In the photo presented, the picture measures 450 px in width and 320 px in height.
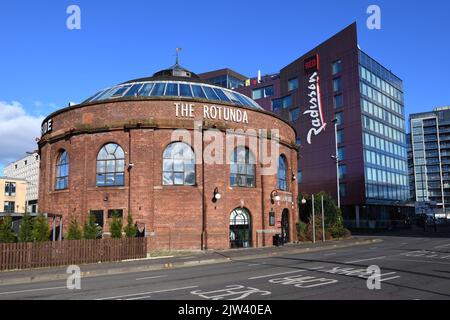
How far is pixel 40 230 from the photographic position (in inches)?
875

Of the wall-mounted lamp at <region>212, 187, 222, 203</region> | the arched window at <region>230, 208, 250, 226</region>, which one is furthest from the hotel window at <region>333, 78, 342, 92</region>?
the wall-mounted lamp at <region>212, 187, 222, 203</region>

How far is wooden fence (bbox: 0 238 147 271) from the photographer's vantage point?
64.7 ft

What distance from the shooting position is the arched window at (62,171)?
30703 mm

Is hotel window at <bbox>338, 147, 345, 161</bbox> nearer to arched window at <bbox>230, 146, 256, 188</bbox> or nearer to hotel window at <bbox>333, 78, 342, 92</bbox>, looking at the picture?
hotel window at <bbox>333, 78, 342, 92</bbox>

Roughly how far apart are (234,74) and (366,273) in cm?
9461

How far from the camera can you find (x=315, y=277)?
571 inches

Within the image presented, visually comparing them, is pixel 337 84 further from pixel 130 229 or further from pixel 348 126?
pixel 130 229

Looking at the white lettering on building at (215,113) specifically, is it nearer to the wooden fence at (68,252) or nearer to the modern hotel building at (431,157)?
the wooden fence at (68,252)

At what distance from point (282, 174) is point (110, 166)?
1405 cm

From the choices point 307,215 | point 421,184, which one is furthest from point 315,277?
point 421,184

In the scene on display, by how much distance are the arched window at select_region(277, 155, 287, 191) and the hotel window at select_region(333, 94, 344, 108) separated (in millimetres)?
40111

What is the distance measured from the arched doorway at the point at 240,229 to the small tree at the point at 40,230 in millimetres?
12165

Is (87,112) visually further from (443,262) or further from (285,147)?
(443,262)

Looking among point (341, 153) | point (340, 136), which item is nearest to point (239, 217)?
point (341, 153)
